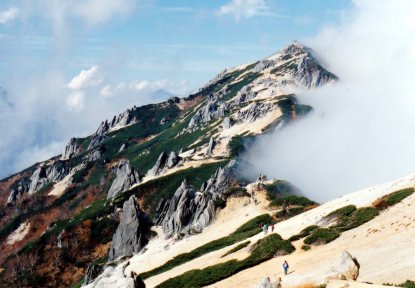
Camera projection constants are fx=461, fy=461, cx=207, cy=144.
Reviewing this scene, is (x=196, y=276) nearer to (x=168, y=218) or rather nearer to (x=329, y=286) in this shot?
(x=329, y=286)

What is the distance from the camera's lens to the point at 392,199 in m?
56.8

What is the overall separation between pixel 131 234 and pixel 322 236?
231 ft

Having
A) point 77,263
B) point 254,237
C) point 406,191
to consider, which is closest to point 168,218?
point 77,263

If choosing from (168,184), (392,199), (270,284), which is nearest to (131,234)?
(168,184)

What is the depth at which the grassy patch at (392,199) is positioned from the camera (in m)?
56.2

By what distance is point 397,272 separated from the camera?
118ft

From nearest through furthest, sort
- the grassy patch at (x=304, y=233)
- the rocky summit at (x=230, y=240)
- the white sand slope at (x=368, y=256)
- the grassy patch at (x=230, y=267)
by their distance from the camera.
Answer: the white sand slope at (x=368, y=256)
the rocky summit at (x=230, y=240)
the grassy patch at (x=230, y=267)
the grassy patch at (x=304, y=233)

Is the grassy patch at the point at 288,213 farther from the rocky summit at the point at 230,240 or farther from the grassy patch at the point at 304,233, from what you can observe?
the grassy patch at the point at 304,233

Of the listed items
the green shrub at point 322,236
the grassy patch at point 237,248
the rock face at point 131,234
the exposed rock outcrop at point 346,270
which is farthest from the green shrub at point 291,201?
the exposed rock outcrop at point 346,270

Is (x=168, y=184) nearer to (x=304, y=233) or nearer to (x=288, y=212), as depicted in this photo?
(x=288, y=212)

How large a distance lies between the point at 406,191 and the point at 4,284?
12684 centimetres

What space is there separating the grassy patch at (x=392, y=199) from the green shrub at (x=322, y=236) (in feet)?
24.9

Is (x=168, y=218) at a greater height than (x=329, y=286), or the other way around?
(x=168, y=218)

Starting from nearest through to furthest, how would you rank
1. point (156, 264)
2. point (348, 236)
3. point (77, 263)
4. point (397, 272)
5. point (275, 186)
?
point (397, 272) < point (348, 236) < point (156, 264) < point (275, 186) < point (77, 263)
